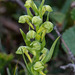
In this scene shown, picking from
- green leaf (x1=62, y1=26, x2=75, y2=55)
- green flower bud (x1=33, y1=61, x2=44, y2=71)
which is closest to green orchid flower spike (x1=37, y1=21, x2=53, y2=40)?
green flower bud (x1=33, y1=61, x2=44, y2=71)

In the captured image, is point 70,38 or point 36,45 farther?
point 70,38

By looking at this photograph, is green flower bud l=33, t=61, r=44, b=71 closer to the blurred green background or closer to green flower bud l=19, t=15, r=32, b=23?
green flower bud l=19, t=15, r=32, b=23

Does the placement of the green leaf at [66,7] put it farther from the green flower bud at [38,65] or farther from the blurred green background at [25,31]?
the green flower bud at [38,65]

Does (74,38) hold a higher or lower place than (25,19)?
lower

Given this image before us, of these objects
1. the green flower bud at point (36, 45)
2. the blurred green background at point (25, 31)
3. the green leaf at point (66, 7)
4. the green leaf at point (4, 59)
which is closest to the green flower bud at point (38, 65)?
the green flower bud at point (36, 45)

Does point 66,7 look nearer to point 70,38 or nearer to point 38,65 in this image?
point 70,38

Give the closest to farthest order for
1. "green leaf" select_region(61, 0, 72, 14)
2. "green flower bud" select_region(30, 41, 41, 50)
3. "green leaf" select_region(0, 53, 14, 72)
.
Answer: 1. "green flower bud" select_region(30, 41, 41, 50)
2. "green leaf" select_region(0, 53, 14, 72)
3. "green leaf" select_region(61, 0, 72, 14)

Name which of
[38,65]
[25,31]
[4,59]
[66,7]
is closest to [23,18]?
[38,65]

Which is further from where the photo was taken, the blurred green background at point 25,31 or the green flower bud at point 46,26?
the blurred green background at point 25,31

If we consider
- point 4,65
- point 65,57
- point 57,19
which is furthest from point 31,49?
point 65,57

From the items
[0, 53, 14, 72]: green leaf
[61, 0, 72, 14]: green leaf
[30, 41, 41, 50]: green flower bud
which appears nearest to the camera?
[30, 41, 41, 50]: green flower bud

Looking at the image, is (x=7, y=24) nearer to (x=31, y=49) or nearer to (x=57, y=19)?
(x=57, y=19)
